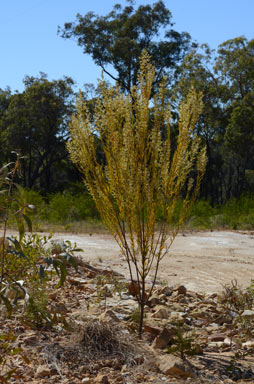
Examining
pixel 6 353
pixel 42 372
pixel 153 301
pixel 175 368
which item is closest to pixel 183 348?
pixel 175 368

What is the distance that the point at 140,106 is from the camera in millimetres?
3762

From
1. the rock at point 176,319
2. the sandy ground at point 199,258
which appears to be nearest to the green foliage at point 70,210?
the sandy ground at point 199,258

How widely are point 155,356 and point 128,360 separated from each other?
239 millimetres

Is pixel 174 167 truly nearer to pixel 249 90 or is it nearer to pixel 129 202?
pixel 129 202

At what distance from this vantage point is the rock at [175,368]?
9.58 ft

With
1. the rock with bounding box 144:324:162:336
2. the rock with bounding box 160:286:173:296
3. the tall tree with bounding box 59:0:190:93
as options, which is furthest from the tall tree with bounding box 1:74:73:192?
the rock with bounding box 144:324:162:336

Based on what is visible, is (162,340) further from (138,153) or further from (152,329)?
(138,153)

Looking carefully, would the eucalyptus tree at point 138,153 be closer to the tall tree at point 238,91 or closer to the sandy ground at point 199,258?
the sandy ground at point 199,258

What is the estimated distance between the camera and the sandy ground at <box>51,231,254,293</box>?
6721mm

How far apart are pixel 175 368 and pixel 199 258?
240 inches

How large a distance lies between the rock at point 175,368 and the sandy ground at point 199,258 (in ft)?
9.32

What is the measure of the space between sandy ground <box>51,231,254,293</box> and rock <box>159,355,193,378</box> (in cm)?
284

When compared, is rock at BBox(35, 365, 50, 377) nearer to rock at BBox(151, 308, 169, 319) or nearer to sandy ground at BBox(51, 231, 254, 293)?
rock at BBox(151, 308, 169, 319)

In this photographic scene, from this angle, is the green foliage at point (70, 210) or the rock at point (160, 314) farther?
the green foliage at point (70, 210)
